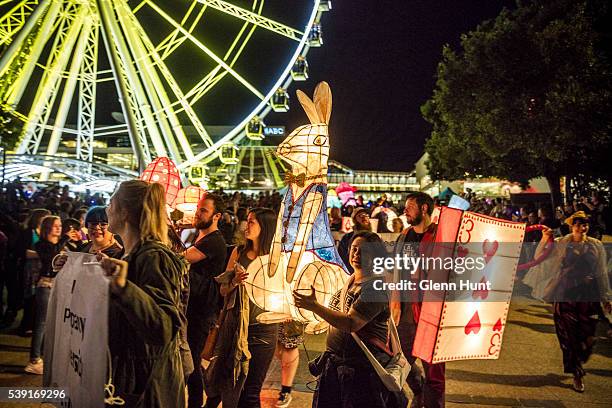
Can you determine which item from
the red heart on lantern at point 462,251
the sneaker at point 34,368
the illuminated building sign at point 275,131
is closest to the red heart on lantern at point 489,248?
the red heart on lantern at point 462,251

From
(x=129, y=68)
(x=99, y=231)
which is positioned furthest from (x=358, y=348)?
(x=129, y=68)

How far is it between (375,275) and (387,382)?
1.94 ft

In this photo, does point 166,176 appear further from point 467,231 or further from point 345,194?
point 345,194

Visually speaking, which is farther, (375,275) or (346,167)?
(346,167)

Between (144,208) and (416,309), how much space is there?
244 cm

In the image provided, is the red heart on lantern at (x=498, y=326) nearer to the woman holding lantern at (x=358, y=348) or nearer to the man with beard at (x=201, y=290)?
the woman holding lantern at (x=358, y=348)

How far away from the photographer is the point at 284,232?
3.55m

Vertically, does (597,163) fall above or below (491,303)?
above

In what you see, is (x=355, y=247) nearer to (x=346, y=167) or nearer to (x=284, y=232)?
(x=284, y=232)

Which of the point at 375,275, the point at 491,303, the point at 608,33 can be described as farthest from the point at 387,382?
the point at 608,33

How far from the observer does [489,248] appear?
3.48 meters

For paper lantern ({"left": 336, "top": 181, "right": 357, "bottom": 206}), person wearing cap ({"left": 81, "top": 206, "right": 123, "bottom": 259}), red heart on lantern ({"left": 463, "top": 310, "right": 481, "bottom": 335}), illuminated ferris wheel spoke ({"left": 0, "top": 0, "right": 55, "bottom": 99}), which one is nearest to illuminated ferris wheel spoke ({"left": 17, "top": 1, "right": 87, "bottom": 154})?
illuminated ferris wheel spoke ({"left": 0, "top": 0, "right": 55, "bottom": 99})

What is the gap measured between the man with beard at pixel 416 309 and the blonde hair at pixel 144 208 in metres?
2.24

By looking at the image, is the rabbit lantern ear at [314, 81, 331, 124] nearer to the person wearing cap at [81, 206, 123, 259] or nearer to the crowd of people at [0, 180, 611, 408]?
the crowd of people at [0, 180, 611, 408]
